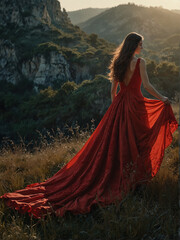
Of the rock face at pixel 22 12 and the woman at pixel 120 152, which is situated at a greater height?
the rock face at pixel 22 12

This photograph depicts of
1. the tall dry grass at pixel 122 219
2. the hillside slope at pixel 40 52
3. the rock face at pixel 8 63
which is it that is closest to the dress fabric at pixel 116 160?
the tall dry grass at pixel 122 219

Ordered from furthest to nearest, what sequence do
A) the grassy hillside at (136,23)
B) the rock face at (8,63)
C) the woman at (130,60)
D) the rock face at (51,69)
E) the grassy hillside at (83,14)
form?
the grassy hillside at (83,14), the grassy hillside at (136,23), the rock face at (8,63), the rock face at (51,69), the woman at (130,60)

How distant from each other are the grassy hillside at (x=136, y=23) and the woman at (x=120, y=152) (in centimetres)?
5107

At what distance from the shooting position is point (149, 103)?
10.3 feet

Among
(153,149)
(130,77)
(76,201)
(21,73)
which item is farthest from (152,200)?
(21,73)

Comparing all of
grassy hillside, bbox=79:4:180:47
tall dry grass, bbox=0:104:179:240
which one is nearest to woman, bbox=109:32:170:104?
tall dry grass, bbox=0:104:179:240

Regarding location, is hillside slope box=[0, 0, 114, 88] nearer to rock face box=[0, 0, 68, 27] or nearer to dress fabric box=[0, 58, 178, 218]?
rock face box=[0, 0, 68, 27]

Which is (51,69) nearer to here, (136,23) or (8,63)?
(8,63)

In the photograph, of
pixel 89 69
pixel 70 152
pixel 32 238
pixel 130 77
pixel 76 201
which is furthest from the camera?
pixel 89 69

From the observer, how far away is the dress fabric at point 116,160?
9.27 feet

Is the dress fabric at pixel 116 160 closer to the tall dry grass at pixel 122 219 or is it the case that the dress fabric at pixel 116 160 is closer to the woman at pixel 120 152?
the woman at pixel 120 152

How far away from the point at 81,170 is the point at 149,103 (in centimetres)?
124

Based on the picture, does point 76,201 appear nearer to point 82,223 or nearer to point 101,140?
point 82,223

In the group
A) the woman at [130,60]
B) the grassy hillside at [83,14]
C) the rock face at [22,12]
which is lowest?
the woman at [130,60]
